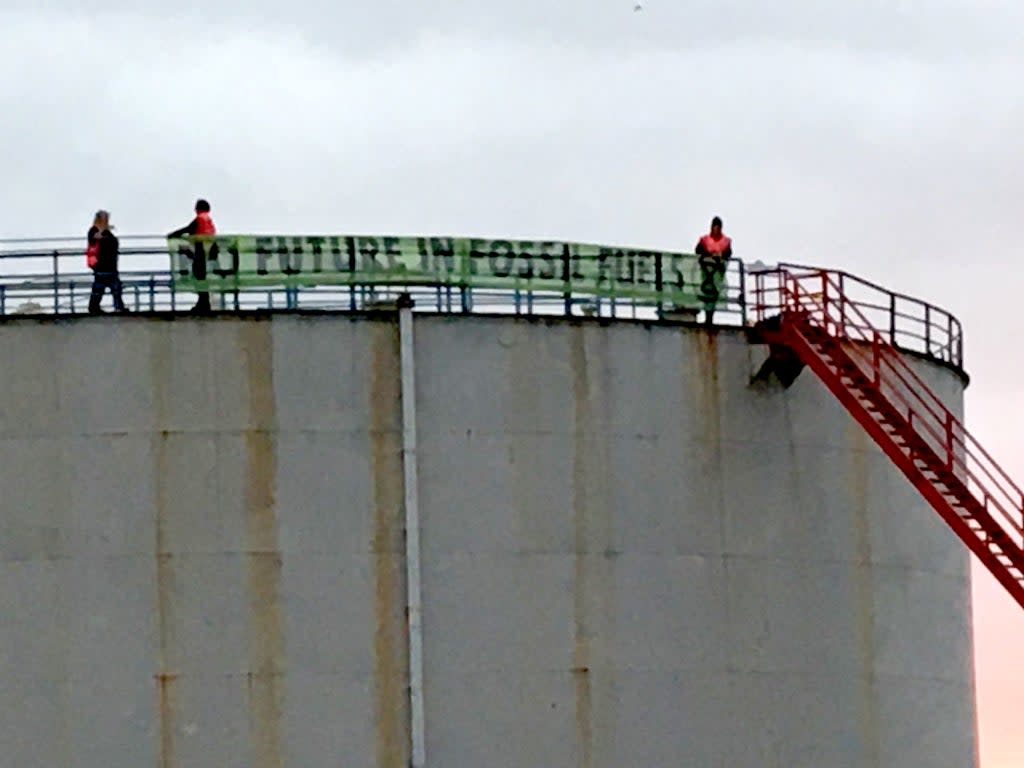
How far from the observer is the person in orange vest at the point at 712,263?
40.5 m

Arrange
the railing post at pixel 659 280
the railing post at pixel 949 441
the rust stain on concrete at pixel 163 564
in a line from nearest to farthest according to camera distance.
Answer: the rust stain on concrete at pixel 163 564 < the railing post at pixel 949 441 < the railing post at pixel 659 280

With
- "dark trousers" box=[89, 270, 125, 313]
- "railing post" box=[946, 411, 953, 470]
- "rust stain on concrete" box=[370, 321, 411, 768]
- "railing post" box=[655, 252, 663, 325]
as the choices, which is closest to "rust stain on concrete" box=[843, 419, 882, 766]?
"railing post" box=[946, 411, 953, 470]

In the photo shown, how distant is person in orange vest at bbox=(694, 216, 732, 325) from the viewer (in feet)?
133

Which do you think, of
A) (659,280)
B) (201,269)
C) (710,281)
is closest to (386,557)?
(201,269)

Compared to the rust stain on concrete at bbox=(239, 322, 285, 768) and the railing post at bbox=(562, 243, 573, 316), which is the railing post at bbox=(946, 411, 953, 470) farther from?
the rust stain on concrete at bbox=(239, 322, 285, 768)

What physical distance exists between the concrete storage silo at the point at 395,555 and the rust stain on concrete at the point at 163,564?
0.03 metres

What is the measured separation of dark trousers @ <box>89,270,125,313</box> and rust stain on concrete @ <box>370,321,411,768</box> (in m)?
3.10

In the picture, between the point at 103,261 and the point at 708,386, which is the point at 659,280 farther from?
the point at 103,261

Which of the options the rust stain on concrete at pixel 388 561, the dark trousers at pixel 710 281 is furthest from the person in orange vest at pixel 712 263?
the rust stain on concrete at pixel 388 561

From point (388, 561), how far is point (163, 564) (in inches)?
99.1

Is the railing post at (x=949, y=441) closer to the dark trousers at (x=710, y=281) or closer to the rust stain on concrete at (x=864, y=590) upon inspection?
the rust stain on concrete at (x=864, y=590)

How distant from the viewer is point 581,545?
3838 cm

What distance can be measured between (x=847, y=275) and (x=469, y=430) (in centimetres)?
561

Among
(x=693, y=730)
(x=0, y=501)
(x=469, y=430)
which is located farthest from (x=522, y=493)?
(x=0, y=501)
